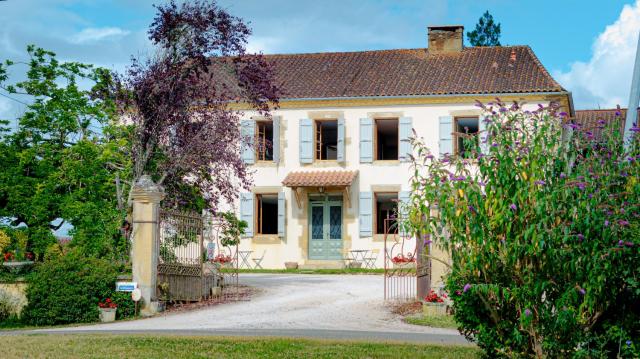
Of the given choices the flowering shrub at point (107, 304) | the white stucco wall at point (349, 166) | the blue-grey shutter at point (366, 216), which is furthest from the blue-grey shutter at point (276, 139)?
the flowering shrub at point (107, 304)

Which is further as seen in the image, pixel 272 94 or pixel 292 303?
pixel 272 94

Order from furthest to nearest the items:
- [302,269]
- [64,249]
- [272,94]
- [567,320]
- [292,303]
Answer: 1. [302,269]
2. [272,94]
3. [64,249]
4. [292,303]
5. [567,320]

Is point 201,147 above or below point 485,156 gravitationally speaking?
above

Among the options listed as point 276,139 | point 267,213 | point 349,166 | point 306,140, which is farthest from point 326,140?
point 267,213

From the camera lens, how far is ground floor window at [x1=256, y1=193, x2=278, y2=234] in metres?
30.9

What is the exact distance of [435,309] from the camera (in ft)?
50.5

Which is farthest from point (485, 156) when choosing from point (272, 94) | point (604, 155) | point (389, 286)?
point (272, 94)

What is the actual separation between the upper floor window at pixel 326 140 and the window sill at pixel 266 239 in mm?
2993

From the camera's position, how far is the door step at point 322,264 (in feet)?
96.3

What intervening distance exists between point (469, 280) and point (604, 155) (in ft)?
5.96

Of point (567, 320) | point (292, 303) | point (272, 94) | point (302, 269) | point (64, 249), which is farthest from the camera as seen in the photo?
point (302, 269)

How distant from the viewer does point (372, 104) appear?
99.0 ft

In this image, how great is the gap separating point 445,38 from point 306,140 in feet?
20.9

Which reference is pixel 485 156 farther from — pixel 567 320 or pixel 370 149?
pixel 370 149
